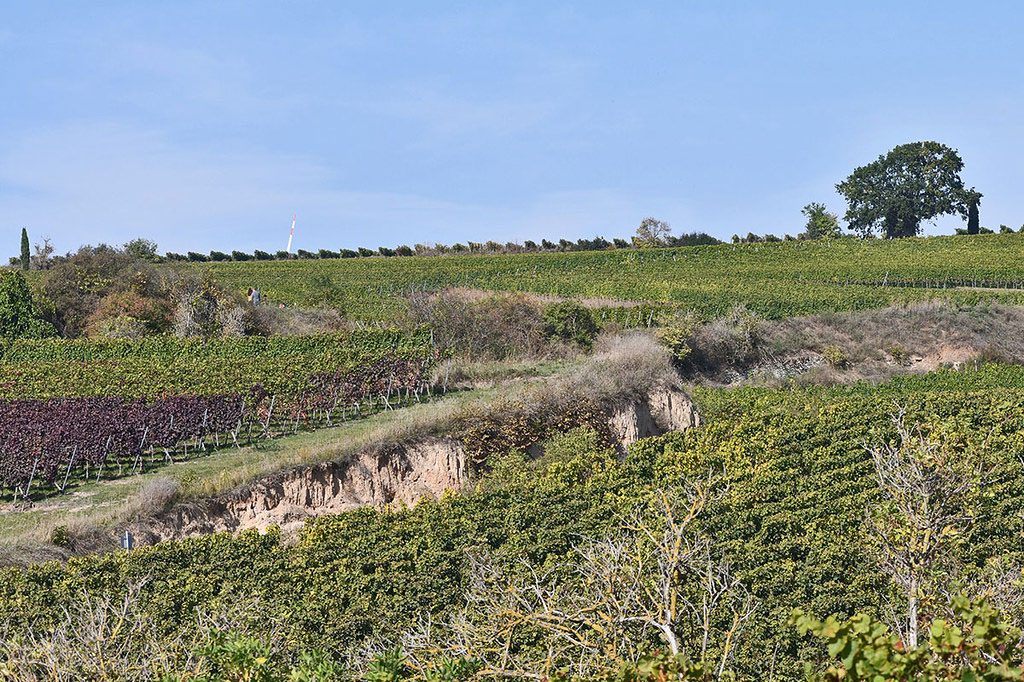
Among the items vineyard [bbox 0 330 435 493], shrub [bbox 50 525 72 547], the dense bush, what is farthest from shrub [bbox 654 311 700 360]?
shrub [bbox 50 525 72 547]

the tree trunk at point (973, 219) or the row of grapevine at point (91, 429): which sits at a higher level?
the tree trunk at point (973, 219)

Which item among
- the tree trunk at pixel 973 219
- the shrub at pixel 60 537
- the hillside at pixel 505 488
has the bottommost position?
the shrub at pixel 60 537

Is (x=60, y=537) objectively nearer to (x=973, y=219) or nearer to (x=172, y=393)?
(x=172, y=393)

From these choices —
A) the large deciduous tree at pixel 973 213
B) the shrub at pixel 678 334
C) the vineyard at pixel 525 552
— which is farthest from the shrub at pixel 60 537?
the large deciduous tree at pixel 973 213

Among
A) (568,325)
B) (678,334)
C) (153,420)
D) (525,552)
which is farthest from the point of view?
(568,325)

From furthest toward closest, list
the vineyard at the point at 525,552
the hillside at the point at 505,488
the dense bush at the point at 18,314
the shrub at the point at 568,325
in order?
the shrub at the point at 568,325, the dense bush at the point at 18,314, the vineyard at the point at 525,552, the hillside at the point at 505,488

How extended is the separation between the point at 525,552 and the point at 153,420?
14200mm

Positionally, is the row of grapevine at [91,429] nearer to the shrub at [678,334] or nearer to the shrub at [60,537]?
the shrub at [60,537]

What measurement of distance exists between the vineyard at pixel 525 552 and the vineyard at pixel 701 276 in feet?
94.3

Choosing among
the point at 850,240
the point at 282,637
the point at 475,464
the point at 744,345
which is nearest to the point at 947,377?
the point at 744,345

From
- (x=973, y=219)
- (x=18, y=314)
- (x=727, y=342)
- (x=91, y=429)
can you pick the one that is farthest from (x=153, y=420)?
(x=973, y=219)

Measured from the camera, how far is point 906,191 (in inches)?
→ 4060

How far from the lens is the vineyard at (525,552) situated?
18609 millimetres

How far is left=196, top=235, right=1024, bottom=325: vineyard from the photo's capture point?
202 ft
